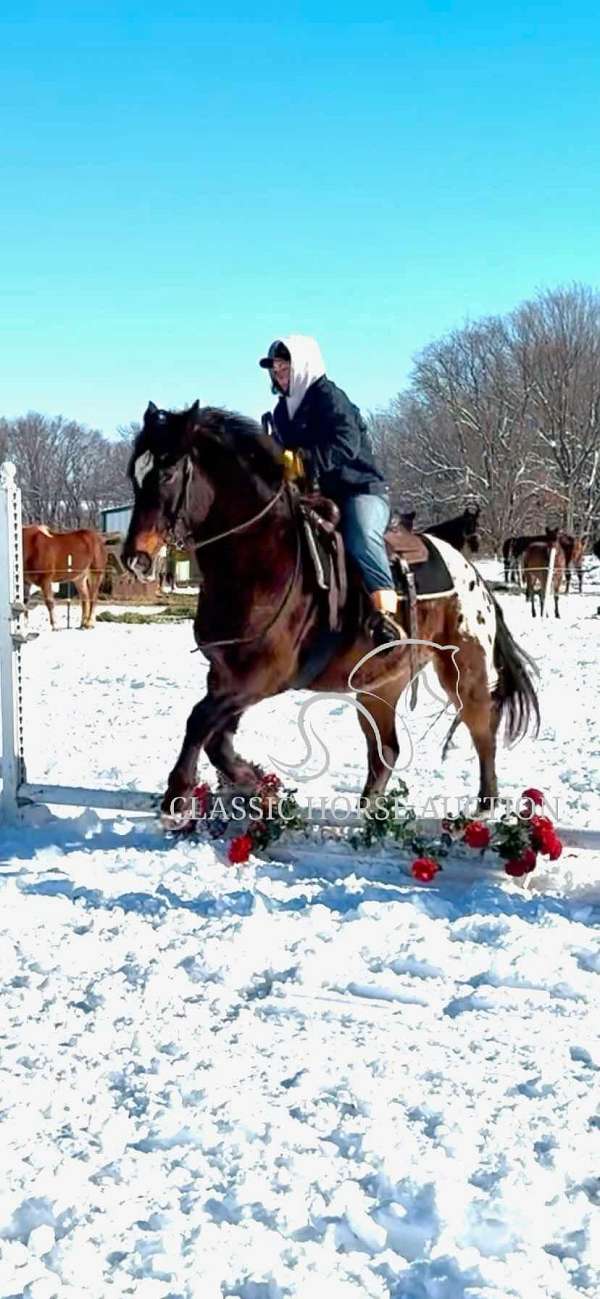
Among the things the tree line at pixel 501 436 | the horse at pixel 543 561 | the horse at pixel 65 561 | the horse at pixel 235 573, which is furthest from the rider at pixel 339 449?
the tree line at pixel 501 436

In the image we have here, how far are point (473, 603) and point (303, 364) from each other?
66.6 inches

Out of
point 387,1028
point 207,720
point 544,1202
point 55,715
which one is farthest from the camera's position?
point 55,715

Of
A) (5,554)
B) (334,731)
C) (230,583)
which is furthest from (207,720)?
(334,731)

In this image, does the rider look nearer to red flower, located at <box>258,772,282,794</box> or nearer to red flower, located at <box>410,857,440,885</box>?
red flower, located at <box>258,772,282,794</box>

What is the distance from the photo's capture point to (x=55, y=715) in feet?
33.4

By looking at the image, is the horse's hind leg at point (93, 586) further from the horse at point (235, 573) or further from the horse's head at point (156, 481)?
the horse's head at point (156, 481)

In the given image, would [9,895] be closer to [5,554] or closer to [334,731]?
[5,554]

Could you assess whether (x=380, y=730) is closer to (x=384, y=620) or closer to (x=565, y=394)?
(x=384, y=620)

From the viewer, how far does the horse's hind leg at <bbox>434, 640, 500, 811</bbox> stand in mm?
5996

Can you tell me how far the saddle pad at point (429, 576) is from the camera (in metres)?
5.66

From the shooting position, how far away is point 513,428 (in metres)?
56.7

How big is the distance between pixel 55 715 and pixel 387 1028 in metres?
7.20

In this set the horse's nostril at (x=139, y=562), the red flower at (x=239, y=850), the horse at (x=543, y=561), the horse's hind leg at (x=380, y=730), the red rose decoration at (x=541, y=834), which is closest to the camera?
the red rose decoration at (x=541, y=834)

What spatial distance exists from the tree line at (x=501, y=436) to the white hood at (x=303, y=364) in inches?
1790
